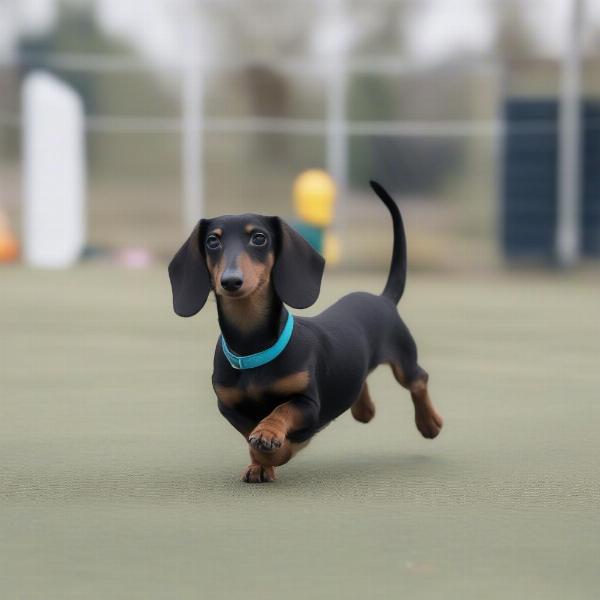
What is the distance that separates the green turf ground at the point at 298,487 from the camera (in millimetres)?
3500

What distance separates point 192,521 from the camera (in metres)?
4.16

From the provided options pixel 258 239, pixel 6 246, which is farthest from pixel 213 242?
pixel 6 246

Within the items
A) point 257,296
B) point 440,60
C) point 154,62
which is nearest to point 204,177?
point 154,62

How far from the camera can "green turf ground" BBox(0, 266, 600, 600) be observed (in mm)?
3500

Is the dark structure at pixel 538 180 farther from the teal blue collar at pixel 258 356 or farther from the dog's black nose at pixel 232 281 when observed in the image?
the dog's black nose at pixel 232 281

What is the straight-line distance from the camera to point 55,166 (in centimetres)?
1759

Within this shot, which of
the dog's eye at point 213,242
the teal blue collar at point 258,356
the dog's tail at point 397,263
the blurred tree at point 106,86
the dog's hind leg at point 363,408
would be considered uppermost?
the blurred tree at point 106,86

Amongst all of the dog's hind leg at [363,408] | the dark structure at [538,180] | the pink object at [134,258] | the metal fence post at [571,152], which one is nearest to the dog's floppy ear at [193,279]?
the dog's hind leg at [363,408]

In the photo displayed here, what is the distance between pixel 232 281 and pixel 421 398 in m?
1.29

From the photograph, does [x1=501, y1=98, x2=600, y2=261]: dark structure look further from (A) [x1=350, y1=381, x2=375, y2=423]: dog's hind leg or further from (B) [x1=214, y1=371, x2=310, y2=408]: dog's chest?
(B) [x1=214, y1=371, x2=310, y2=408]: dog's chest

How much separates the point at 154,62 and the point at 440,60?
131 inches

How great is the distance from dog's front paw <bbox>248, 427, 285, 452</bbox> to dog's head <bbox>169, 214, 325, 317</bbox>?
41cm

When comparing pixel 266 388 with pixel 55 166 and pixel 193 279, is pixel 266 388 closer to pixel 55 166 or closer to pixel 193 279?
pixel 193 279

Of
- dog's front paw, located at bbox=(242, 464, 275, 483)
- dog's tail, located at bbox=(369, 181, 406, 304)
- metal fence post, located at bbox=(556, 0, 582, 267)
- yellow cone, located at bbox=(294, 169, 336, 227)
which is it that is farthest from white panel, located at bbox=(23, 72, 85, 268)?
dog's front paw, located at bbox=(242, 464, 275, 483)
